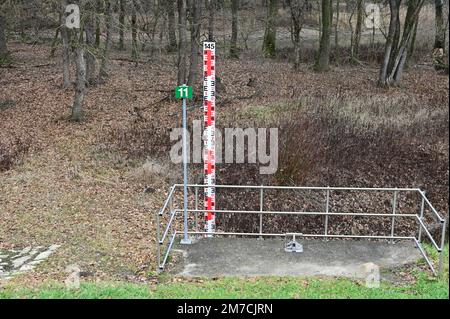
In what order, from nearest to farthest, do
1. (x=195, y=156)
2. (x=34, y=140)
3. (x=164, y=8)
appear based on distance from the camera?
1. (x=195, y=156)
2. (x=34, y=140)
3. (x=164, y=8)

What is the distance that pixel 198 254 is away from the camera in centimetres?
959

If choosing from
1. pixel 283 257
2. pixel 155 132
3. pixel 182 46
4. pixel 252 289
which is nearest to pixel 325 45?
pixel 182 46

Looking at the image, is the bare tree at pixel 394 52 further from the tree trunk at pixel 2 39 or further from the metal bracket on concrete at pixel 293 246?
the tree trunk at pixel 2 39

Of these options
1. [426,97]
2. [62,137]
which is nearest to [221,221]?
[62,137]

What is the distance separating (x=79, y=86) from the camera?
18906 mm

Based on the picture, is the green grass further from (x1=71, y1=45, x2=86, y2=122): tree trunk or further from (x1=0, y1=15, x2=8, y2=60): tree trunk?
(x1=0, y1=15, x2=8, y2=60): tree trunk

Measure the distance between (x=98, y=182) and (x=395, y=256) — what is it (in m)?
8.03

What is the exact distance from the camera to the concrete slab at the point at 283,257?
8.82 metres

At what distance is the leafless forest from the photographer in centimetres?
1216

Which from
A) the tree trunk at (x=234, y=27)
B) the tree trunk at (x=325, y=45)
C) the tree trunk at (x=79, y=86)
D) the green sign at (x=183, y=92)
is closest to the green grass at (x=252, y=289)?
the green sign at (x=183, y=92)

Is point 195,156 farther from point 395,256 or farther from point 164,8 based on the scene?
point 164,8
